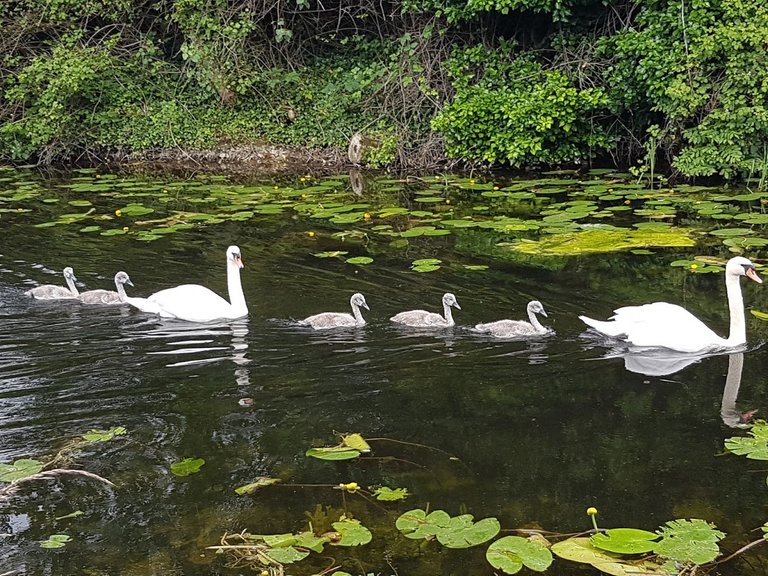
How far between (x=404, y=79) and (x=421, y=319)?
10.0m

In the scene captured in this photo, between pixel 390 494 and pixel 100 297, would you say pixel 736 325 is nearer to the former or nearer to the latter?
pixel 390 494

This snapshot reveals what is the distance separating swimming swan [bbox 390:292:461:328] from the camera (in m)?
7.49

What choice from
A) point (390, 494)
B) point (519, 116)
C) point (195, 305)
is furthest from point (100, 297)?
point (519, 116)

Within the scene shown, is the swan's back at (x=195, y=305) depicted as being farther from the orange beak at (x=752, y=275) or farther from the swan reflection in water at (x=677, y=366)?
the orange beak at (x=752, y=275)

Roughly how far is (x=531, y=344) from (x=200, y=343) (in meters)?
2.71

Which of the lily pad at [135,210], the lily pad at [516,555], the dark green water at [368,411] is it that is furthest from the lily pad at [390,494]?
the lily pad at [135,210]

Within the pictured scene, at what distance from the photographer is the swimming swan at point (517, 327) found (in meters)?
7.23

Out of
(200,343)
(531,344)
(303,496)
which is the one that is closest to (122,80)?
(200,343)

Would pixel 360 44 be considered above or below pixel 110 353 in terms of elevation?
above

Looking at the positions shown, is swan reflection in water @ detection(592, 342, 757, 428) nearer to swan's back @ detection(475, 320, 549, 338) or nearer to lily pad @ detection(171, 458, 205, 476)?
swan's back @ detection(475, 320, 549, 338)

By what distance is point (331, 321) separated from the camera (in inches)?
296

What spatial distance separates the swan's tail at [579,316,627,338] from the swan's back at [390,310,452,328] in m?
1.17

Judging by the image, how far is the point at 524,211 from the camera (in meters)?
11.8

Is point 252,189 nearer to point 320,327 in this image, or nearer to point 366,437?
point 320,327
